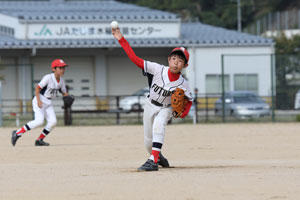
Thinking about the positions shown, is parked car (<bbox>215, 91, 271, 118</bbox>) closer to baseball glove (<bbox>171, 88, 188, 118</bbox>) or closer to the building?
the building

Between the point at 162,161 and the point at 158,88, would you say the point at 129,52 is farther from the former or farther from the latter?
the point at 162,161

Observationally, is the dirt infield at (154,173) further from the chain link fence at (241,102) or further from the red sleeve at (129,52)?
the chain link fence at (241,102)

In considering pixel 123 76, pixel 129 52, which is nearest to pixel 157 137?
A: pixel 129 52

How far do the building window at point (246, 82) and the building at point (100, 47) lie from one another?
18.9ft

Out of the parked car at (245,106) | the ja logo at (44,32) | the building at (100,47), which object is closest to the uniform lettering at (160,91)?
the parked car at (245,106)

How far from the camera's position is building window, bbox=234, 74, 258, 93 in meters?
22.4

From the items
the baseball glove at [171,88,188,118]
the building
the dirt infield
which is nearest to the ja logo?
the building

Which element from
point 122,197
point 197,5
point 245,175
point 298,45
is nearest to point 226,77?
point 245,175

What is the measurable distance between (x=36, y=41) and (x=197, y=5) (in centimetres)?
2512

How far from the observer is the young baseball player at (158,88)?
8719mm

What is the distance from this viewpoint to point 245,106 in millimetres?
22375

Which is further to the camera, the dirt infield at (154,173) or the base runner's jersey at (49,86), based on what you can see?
the base runner's jersey at (49,86)

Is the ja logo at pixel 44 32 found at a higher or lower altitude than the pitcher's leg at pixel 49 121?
higher

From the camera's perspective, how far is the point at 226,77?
23.7 metres
